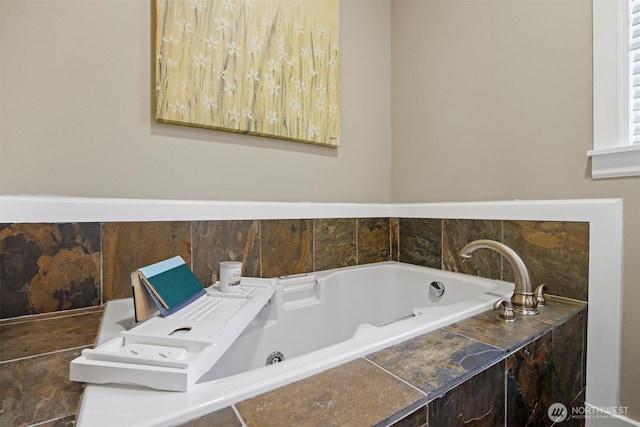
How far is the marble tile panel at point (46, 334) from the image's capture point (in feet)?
2.16

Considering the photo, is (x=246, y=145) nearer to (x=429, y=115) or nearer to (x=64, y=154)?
(x=64, y=154)

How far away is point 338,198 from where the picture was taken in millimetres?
1553

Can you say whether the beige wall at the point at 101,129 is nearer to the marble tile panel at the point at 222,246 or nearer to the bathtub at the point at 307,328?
the marble tile panel at the point at 222,246

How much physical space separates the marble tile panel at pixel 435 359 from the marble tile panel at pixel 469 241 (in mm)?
648

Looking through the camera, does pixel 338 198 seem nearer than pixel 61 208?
No

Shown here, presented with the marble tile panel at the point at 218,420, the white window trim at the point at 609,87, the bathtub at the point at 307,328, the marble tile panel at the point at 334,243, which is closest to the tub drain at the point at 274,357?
the bathtub at the point at 307,328

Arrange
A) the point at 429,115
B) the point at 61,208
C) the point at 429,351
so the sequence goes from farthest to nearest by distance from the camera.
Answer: the point at 429,115 < the point at 61,208 < the point at 429,351

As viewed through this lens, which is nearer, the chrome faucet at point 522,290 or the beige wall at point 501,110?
the chrome faucet at point 522,290

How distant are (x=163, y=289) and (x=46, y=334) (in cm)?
28

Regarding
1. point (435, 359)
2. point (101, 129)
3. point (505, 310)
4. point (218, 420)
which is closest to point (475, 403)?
point (435, 359)

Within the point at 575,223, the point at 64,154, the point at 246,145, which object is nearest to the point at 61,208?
the point at 64,154

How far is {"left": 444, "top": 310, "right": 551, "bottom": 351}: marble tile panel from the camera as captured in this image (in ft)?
2.23

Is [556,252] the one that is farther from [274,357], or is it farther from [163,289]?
[163,289]

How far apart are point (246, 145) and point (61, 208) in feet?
2.15
